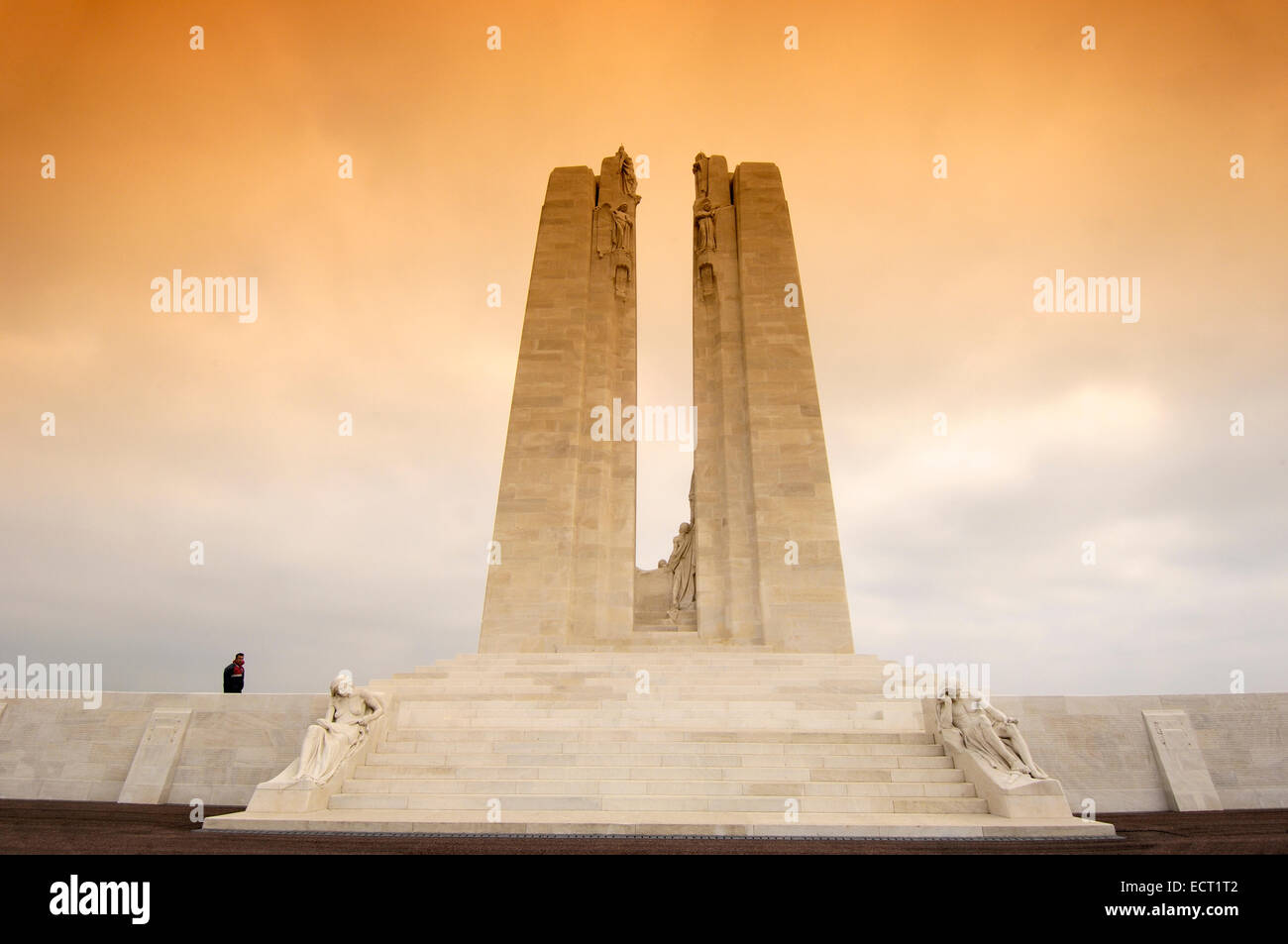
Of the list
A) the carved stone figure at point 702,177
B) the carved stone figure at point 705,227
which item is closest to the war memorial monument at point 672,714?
the carved stone figure at point 705,227

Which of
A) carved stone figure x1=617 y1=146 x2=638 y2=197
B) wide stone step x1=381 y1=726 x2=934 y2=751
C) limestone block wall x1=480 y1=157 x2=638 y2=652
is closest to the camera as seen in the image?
wide stone step x1=381 y1=726 x2=934 y2=751

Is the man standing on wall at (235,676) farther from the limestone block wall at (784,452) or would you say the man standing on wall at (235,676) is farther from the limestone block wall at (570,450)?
the limestone block wall at (784,452)

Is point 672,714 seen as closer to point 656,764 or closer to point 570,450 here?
point 656,764

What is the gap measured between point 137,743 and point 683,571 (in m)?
10.6

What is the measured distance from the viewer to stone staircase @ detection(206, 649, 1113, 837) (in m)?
6.66

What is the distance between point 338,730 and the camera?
7941 mm

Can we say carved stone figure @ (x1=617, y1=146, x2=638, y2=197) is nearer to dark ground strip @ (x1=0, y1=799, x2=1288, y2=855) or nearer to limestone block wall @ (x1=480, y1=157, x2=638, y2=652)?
limestone block wall @ (x1=480, y1=157, x2=638, y2=652)

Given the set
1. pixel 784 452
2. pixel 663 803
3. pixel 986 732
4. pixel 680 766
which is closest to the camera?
pixel 663 803

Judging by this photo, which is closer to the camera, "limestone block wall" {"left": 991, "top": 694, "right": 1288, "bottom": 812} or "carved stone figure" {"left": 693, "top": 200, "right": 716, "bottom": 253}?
"limestone block wall" {"left": 991, "top": 694, "right": 1288, "bottom": 812}

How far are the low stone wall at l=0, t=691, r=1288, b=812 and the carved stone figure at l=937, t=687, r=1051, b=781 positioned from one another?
5.80ft

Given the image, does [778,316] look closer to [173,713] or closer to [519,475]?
[519,475]

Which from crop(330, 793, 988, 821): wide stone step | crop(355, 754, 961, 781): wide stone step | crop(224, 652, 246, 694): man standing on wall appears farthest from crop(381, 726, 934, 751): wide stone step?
crop(224, 652, 246, 694): man standing on wall

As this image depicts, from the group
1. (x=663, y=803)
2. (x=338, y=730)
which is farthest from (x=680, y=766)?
(x=338, y=730)
